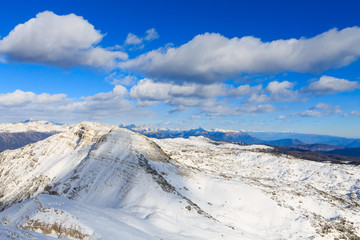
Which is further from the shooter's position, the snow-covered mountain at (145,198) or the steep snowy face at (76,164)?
the steep snowy face at (76,164)

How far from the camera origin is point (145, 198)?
3666 centimetres

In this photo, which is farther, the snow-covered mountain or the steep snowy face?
the steep snowy face

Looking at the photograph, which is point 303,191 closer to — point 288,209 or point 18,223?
point 288,209

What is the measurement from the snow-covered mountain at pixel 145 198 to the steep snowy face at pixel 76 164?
0.27 metres

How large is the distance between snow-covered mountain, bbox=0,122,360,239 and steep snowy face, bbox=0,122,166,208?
27 cm

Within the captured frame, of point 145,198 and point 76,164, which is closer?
point 145,198

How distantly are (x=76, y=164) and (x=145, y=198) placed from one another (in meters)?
29.0

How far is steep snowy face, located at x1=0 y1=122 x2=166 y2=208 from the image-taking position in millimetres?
44844

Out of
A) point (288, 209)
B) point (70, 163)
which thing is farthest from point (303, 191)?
point (70, 163)

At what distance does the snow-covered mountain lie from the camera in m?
21.6

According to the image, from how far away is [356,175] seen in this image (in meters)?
61.2

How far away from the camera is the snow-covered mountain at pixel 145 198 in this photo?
70.9 ft

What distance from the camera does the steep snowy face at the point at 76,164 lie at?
44844 millimetres

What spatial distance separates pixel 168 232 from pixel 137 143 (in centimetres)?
3337
